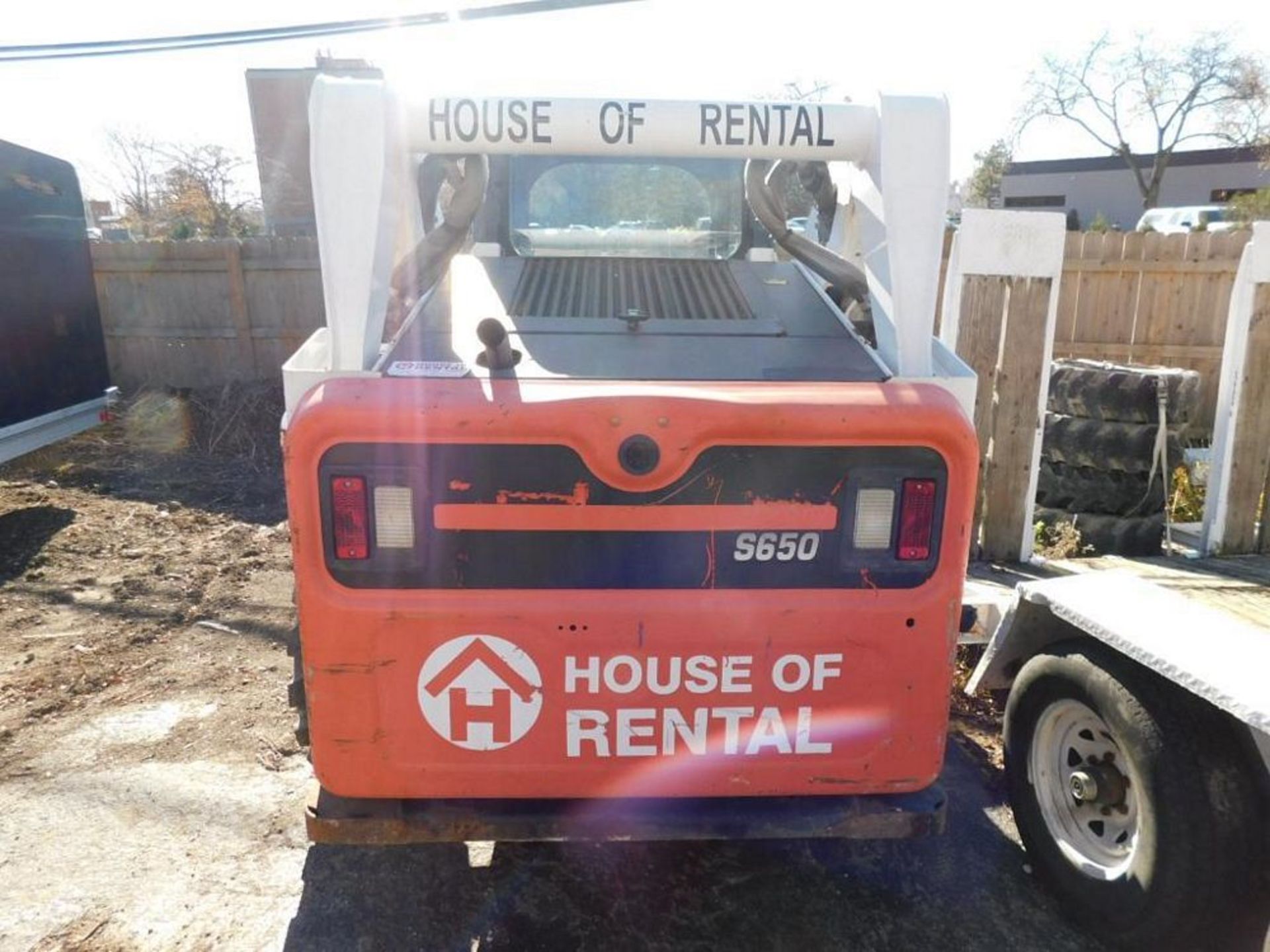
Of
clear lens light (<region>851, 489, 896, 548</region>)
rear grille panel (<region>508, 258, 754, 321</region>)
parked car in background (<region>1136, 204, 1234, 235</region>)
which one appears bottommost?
clear lens light (<region>851, 489, 896, 548</region>)

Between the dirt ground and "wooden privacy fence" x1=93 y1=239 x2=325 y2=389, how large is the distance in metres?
6.79

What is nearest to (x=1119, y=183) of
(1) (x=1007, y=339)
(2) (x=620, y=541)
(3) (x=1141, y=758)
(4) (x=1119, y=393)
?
(4) (x=1119, y=393)

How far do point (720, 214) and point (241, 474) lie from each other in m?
6.43

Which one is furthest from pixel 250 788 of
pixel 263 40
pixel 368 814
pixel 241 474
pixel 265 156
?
pixel 265 156

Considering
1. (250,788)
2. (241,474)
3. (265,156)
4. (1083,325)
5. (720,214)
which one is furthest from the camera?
(265,156)

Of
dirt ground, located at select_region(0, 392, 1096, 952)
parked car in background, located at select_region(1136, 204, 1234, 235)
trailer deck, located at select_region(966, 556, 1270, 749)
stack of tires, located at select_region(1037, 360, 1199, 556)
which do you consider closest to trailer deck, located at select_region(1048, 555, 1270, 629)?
trailer deck, located at select_region(966, 556, 1270, 749)

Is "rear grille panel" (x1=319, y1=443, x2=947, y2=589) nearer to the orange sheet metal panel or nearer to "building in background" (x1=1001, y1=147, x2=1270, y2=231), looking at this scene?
the orange sheet metal panel

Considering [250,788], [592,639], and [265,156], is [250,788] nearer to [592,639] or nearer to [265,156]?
[592,639]

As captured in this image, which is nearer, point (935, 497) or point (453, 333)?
point (935, 497)

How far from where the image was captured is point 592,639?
2.36 meters

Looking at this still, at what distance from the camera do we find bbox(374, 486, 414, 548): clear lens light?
2.29 m

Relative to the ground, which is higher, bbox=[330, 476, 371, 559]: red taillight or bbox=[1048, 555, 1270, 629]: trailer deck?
bbox=[330, 476, 371, 559]: red taillight

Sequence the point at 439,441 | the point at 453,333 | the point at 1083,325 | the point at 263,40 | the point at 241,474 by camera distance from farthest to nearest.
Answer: the point at 1083,325 → the point at 263,40 → the point at 241,474 → the point at 453,333 → the point at 439,441

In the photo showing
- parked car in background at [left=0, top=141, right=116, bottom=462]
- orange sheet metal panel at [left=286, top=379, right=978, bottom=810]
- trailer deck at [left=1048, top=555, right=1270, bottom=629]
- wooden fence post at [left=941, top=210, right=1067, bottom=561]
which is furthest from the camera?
parked car in background at [left=0, top=141, right=116, bottom=462]
